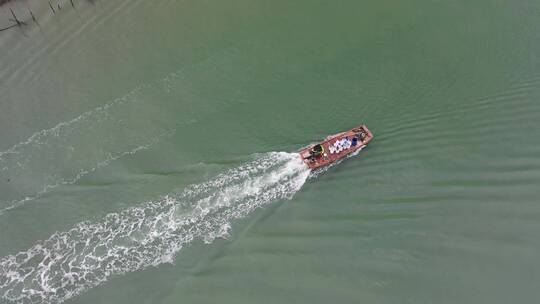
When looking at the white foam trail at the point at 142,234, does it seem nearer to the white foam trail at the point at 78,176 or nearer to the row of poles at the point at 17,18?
the white foam trail at the point at 78,176

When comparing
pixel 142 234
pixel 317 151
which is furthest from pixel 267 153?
pixel 142 234

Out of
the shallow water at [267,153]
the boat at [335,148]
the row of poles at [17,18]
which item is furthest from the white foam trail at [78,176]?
the row of poles at [17,18]

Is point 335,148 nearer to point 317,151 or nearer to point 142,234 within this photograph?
point 317,151

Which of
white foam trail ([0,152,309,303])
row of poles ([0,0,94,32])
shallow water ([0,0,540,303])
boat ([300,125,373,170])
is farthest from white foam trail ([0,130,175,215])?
row of poles ([0,0,94,32])

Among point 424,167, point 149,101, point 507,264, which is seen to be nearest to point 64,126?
point 149,101

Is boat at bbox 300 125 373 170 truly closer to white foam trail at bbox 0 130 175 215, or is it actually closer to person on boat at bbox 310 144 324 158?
person on boat at bbox 310 144 324 158
